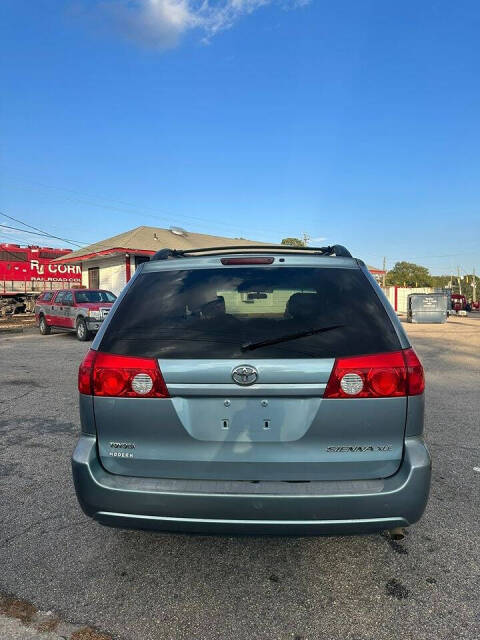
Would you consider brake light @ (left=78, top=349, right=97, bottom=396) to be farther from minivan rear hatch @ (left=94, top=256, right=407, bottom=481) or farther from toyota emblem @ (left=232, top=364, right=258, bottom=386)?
toyota emblem @ (left=232, top=364, right=258, bottom=386)

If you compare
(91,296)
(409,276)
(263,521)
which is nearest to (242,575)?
(263,521)

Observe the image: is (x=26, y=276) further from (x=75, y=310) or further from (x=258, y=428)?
(x=258, y=428)

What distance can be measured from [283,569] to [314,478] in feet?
2.77

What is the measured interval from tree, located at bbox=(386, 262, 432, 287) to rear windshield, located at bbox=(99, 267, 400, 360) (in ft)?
336

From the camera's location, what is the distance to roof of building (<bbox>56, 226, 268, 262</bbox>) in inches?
993

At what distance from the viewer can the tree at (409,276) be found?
334 feet

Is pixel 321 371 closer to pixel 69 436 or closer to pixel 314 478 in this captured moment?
pixel 314 478

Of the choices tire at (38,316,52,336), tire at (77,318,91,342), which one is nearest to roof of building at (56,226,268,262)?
tire at (38,316,52,336)

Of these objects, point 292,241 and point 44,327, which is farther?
point 292,241

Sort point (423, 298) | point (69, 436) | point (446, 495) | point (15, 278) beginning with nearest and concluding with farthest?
point (446, 495), point (69, 436), point (423, 298), point (15, 278)

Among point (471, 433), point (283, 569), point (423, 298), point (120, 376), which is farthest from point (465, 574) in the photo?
point (423, 298)

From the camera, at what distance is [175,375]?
222cm

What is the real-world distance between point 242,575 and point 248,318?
1.46 meters

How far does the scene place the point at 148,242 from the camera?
86.7 ft
